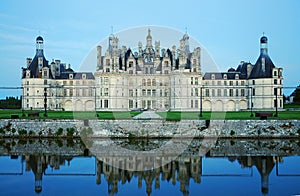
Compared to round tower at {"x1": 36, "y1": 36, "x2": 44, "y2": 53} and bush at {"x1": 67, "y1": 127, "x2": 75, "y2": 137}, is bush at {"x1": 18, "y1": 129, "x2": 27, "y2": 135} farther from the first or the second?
round tower at {"x1": 36, "y1": 36, "x2": 44, "y2": 53}

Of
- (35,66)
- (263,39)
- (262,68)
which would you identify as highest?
(263,39)

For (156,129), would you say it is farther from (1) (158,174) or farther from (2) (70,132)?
(1) (158,174)

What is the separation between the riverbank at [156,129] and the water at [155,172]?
3.75m

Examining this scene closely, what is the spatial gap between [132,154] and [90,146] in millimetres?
4050

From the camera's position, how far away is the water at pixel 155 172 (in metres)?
12.5

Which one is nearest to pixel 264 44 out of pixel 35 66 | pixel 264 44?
pixel 264 44

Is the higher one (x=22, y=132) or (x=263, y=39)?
(x=263, y=39)

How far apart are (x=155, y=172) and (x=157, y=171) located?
186 mm

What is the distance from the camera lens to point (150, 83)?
153 feet


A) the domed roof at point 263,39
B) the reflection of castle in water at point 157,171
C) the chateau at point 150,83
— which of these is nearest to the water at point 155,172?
the reflection of castle in water at point 157,171

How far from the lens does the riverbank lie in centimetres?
2547

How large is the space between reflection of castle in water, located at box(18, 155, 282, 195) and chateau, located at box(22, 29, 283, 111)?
1049 inches

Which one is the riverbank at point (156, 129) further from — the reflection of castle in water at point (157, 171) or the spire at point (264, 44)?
the spire at point (264, 44)

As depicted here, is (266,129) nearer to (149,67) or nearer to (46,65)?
(149,67)
